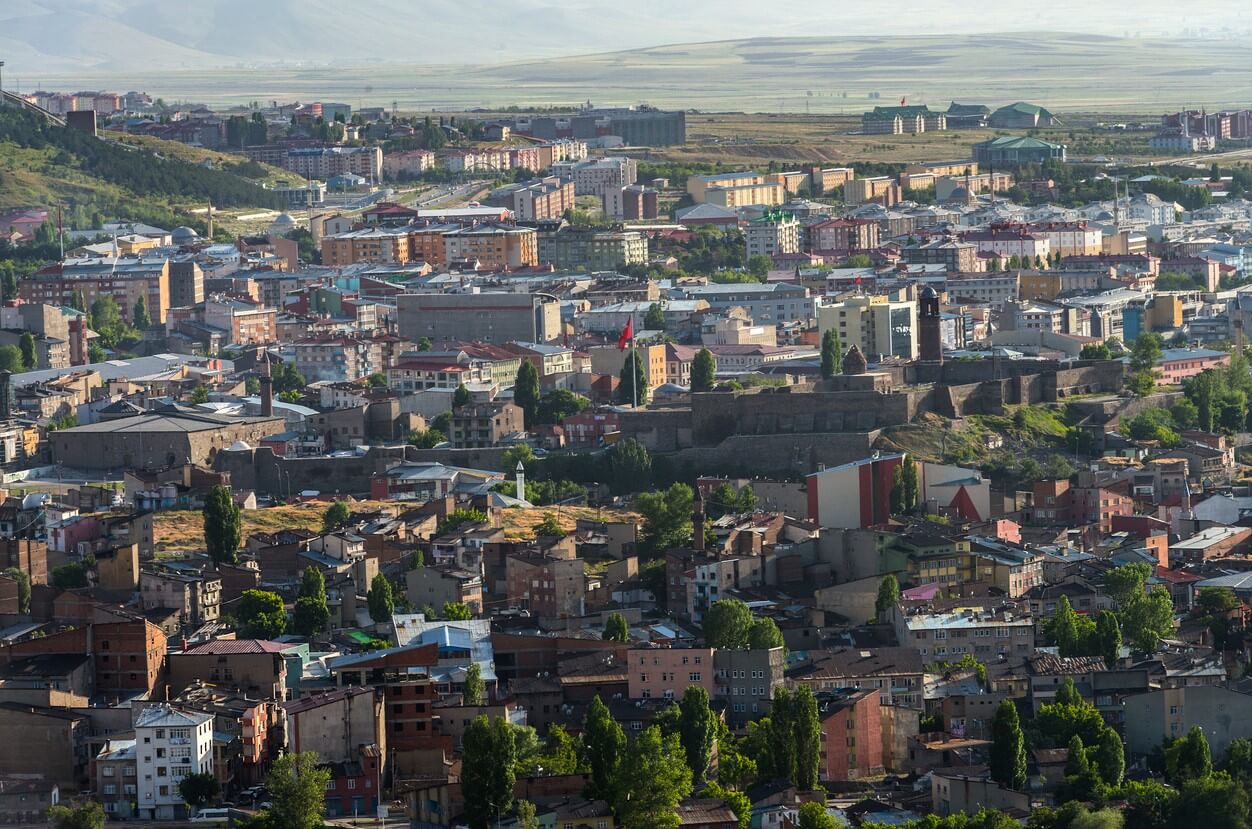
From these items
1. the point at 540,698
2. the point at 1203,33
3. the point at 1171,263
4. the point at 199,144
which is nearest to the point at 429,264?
the point at 1171,263

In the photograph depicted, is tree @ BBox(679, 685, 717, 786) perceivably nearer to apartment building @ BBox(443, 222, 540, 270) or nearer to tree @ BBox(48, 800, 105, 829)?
tree @ BBox(48, 800, 105, 829)

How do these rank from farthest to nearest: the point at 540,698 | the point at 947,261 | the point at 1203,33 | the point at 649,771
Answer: the point at 1203,33
the point at 947,261
the point at 540,698
the point at 649,771

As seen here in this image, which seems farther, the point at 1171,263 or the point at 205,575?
the point at 1171,263

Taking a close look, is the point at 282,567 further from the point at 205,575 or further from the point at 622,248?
the point at 622,248

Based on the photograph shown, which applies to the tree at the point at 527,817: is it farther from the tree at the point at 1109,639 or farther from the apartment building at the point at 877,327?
the apartment building at the point at 877,327

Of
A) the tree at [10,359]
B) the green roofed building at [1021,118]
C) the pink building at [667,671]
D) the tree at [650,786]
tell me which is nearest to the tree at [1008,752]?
the tree at [650,786]

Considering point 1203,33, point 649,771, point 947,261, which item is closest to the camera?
point 649,771
